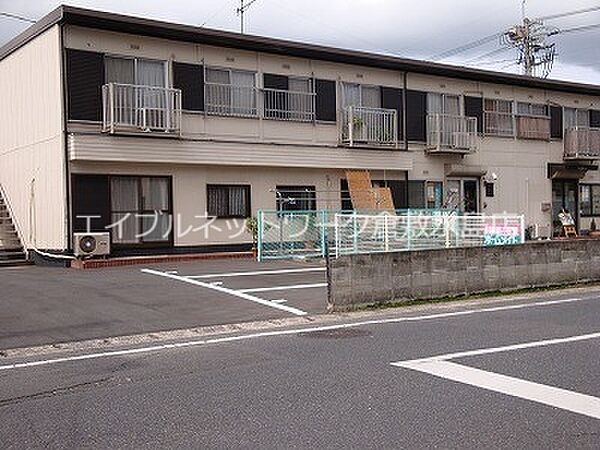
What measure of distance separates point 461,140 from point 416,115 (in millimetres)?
2049

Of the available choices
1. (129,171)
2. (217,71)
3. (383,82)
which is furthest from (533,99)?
(129,171)

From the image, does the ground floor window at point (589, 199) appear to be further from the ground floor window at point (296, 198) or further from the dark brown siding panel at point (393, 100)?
the ground floor window at point (296, 198)

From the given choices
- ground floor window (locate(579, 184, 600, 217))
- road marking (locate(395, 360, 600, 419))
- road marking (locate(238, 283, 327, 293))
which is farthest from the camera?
ground floor window (locate(579, 184, 600, 217))

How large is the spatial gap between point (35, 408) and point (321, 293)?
831 cm

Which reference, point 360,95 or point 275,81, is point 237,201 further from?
point 360,95

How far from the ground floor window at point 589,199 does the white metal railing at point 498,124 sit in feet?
17.8

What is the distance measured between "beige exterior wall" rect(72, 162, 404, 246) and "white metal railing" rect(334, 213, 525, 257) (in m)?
4.56

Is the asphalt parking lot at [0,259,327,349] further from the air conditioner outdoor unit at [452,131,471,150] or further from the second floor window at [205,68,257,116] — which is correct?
the air conditioner outdoor unit at [452,131,471,150]

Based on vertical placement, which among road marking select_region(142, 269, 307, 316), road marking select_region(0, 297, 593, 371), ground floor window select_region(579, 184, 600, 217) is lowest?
road marking select_region(0, 297, 593, 371)

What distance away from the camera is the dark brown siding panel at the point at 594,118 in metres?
31.8

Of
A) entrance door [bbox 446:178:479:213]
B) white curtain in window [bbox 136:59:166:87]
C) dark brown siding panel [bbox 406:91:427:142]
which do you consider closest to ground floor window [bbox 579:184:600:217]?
entrance door [bbox 446:178:479:213]

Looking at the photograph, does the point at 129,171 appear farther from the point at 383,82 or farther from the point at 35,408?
the point at 35,408

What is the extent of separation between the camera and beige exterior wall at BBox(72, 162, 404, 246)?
20281mm

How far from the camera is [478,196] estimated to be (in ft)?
91.5
